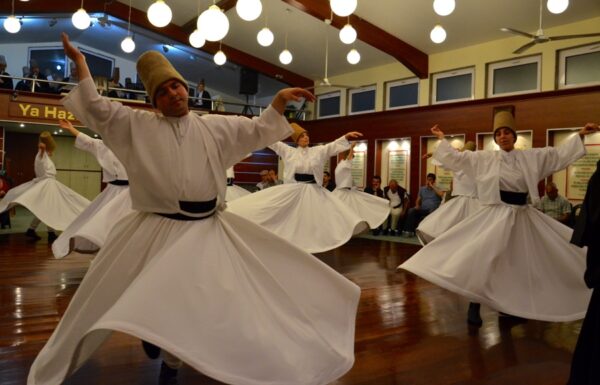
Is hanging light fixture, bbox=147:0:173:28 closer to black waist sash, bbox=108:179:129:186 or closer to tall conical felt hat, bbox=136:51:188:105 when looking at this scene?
black waist sash, bbox=108:179:129:186

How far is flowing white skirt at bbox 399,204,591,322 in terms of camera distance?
2926mm

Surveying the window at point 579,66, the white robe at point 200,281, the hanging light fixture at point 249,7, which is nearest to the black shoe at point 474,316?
the white robe at point 200,281

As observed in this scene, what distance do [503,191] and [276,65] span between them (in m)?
10.7

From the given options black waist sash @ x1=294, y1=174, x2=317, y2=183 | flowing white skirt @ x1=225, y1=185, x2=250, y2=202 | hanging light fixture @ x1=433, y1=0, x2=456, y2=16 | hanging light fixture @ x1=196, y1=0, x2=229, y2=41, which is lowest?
flowing white skirt @ x1=225, y1=185, x2=250, y2=202

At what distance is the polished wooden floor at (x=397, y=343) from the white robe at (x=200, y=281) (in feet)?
1.64

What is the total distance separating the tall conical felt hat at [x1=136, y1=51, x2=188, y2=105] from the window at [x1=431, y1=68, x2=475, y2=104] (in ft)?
28.6

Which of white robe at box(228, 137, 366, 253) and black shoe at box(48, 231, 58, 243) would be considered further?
black shoe at box(48, 231, 58, 243)

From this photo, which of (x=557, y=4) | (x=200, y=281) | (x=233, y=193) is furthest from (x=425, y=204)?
(x=200, y=281)

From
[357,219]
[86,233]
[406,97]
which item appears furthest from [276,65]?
[86,233]

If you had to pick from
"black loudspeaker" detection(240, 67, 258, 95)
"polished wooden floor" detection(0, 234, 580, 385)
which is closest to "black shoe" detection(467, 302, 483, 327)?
"polished wooden floor" detection(0, 234, 580, 385)

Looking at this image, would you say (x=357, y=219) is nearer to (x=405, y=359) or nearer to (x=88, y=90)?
(x=405, y=359)

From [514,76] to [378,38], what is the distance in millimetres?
2666

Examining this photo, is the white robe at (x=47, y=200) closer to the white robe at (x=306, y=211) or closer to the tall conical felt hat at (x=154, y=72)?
the white robe at (x=306, y=211)

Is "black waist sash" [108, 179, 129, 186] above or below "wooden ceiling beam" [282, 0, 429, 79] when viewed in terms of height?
below
